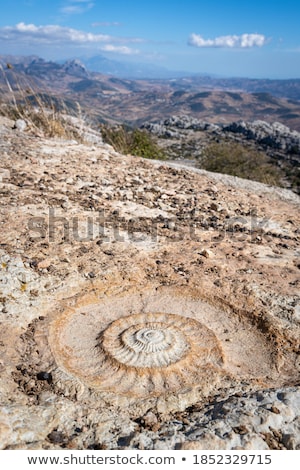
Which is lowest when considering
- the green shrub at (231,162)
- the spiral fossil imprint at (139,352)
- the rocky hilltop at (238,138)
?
the rocky hilltop at (238,138)

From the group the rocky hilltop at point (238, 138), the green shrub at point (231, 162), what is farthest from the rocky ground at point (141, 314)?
the rocky hilltop at point (238, 138)

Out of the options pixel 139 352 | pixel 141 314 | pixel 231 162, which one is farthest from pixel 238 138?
pixel 139 352

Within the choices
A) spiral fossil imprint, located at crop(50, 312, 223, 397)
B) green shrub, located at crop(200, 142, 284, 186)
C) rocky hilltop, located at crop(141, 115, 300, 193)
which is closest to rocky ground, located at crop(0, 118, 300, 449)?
spiral fossil imprint, located at crop(50, 312, 223, 397)

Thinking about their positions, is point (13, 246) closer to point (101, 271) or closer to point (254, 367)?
point (101, 271)

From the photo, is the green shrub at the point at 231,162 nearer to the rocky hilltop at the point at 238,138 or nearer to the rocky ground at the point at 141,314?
the rocky hilltop at the point at 238,138

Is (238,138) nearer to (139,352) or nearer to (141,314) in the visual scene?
(141,314)
